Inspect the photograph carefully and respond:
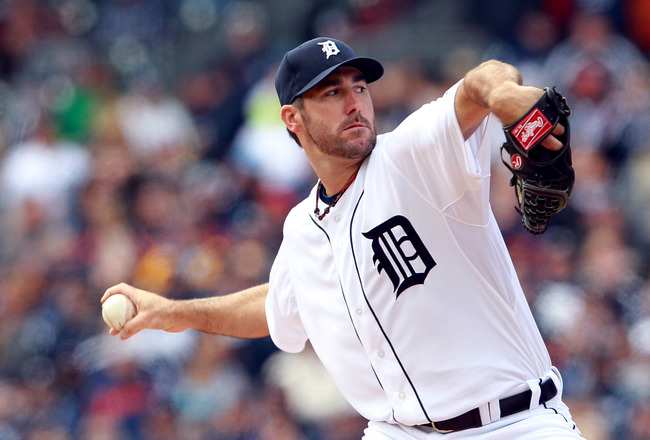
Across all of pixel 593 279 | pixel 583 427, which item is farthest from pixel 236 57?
pixel 583 427

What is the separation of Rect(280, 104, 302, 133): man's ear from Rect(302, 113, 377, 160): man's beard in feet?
0.47

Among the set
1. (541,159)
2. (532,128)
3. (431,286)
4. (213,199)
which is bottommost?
(213,199)

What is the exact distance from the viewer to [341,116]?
12.9 feet

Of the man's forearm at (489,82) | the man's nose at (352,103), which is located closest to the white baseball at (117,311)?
the man's nose at (352,103)

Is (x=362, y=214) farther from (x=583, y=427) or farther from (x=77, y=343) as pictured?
(x=77, y=343)

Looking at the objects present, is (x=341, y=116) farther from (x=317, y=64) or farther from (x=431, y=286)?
(x=431, y=286)

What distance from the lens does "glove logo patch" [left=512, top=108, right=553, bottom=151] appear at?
2.92 m

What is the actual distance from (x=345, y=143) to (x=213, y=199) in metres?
5.50

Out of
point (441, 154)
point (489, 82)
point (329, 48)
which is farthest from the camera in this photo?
point (329, 48)

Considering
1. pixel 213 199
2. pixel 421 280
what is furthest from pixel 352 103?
pixel 213 199

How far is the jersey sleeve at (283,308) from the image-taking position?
14.4ft

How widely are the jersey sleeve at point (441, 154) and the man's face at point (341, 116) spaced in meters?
0.22

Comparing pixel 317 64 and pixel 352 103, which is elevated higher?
pixel 317 64

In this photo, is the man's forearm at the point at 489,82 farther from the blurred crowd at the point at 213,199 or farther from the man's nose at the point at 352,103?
the blurred crowd at the point at 213,199
